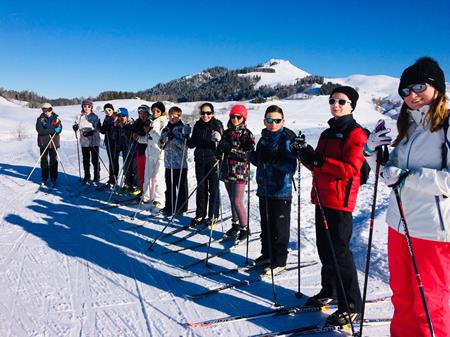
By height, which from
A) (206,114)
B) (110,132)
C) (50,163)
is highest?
(206,114)

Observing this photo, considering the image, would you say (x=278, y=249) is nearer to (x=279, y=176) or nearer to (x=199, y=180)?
(x=279, y=176)

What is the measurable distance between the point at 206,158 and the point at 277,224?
6.68 ft

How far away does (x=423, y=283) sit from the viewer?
2.29 metres

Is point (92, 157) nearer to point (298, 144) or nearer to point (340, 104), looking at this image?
point (298, 144)

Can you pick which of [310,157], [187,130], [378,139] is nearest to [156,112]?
[187,130]

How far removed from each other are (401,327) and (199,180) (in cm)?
391

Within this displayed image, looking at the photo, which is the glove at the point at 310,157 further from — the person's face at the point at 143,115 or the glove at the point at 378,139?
the person's face at the point at 143,115

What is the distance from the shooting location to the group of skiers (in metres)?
2.19

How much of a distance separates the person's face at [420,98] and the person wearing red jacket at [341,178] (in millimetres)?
701

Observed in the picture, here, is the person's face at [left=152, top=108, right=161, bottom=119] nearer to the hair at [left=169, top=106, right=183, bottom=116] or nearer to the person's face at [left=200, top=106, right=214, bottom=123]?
the hair at [left=169, top=106, right=183, bottom=116]

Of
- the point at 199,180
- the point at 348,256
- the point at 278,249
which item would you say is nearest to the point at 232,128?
the point at 199,180

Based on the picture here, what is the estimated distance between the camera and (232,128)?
508 cm

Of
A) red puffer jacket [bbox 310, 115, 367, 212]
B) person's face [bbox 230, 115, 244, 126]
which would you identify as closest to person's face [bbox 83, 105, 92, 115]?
person's face [bbox 230, 115, 244, 126]

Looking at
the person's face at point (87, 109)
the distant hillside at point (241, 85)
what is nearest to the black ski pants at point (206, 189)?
the person's face at point (87, 109)
